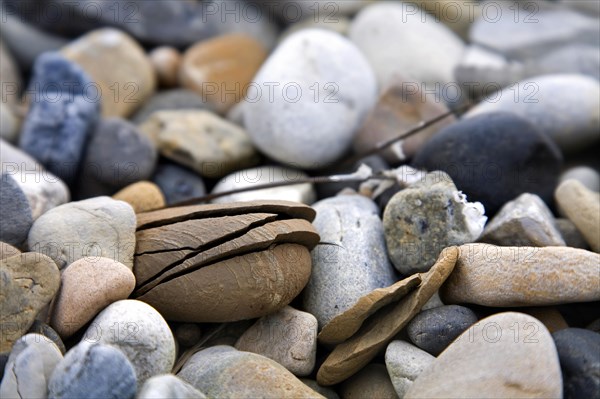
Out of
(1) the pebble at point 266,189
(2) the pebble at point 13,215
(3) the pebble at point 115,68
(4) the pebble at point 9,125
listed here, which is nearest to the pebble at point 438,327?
(1) the pebble at point 266,189

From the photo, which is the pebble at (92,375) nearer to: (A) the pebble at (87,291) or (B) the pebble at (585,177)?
(A) the pebble at (87,291)

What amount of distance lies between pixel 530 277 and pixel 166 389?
1183 mm

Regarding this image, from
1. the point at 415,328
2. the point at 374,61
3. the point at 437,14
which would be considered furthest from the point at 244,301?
the point at 437,14

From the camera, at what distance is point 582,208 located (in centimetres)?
274

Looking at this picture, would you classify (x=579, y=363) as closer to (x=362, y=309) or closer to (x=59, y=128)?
(x=362, y=309)

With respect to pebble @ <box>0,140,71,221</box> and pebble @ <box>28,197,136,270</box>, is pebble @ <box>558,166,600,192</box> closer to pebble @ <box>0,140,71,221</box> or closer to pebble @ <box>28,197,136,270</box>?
pebble @ <box>28,197,136,270</box>

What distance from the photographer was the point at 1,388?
1.95 metres

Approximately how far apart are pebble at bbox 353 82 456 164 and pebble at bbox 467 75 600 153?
0.80 feet

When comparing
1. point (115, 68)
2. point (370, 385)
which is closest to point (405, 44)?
point (115, 68)

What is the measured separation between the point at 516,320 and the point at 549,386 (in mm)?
216

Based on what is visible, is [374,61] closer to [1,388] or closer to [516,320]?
[516,320]

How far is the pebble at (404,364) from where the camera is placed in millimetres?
2168

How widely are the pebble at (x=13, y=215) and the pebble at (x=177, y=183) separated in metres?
0.88

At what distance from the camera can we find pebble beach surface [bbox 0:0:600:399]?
2.11 meters
